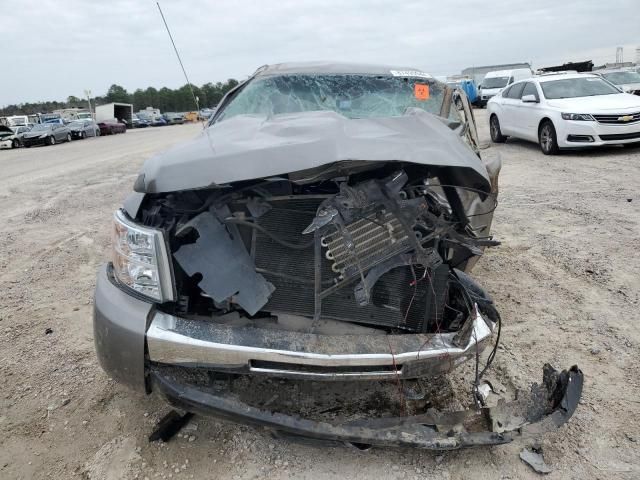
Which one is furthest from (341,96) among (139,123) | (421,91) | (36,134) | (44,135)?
(139,123)

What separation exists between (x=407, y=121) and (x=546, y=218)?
12.5ft

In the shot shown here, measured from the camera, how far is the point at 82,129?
2798 centimetres

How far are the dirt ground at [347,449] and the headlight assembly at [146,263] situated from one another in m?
0.81

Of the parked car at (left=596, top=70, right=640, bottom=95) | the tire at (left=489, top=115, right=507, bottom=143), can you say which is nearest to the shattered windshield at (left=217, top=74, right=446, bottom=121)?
the tire at (left=489, top=115, right=507, bottom=143)

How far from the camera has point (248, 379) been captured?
2758 mm

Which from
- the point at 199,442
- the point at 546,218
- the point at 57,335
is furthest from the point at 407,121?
the point at 546,218

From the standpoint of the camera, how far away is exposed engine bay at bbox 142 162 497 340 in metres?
2.29

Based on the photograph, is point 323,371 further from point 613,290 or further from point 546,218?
point 546,218

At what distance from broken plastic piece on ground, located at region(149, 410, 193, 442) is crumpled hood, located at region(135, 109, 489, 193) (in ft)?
3.80

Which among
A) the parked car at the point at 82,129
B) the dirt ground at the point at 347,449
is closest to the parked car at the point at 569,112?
the dirt ground at the point at 347,449

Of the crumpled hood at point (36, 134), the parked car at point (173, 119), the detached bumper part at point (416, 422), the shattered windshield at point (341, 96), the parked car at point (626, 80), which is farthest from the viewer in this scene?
the parked car at point (173, 119)

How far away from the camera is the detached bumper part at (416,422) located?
2.01 meters

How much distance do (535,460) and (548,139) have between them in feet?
29.5

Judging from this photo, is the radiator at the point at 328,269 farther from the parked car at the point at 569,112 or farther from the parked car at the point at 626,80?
the parked car at the point at 626,80
